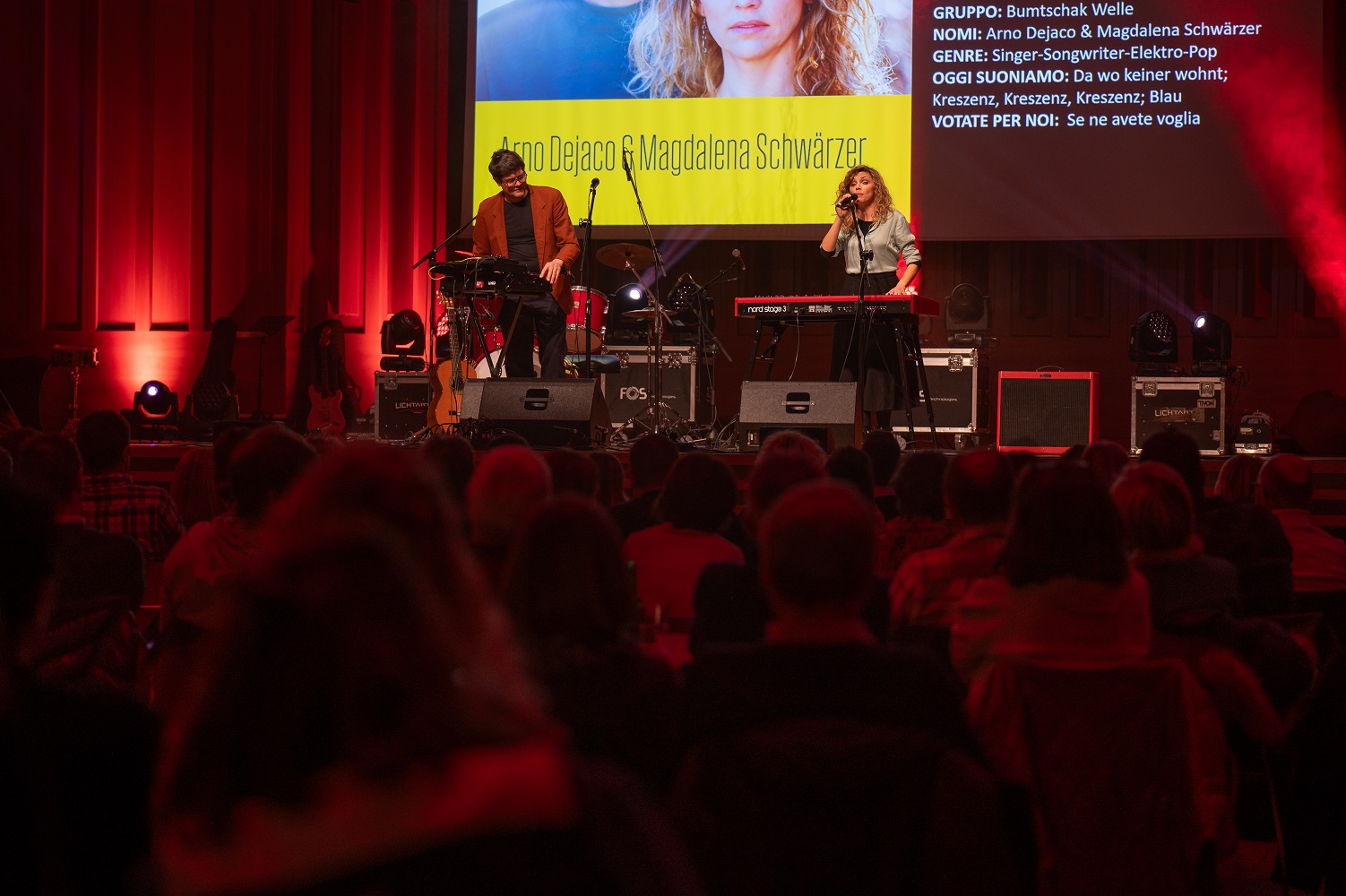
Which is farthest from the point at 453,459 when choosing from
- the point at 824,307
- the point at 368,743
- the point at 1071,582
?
the point at 824,307

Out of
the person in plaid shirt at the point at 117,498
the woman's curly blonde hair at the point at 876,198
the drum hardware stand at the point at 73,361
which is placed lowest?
the person in plaid shirt at the point at 117,498

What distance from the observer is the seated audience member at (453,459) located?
3.60 meters

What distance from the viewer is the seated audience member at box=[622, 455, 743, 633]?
2.77m

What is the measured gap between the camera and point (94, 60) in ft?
29.3

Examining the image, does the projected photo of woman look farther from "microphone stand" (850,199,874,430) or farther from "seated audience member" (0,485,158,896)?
"seated audience member" (0,485,158,896)

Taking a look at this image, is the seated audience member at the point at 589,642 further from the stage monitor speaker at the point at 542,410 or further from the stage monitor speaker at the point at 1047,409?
the stage monitor speaker at the point at 1047,409

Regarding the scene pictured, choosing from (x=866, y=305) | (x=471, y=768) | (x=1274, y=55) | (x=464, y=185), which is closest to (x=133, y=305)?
(x=464, y=185)

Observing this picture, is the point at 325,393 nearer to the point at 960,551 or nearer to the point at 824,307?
the point at 824,307

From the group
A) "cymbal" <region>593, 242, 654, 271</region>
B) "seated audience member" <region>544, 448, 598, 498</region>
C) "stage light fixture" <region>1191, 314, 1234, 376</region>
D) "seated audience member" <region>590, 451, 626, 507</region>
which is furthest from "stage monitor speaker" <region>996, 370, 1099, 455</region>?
"seated audience member" <region>544, 448, 598, 498</region>

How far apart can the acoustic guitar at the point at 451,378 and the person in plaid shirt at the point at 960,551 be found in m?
5.18

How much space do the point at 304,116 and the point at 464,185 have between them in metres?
1.25

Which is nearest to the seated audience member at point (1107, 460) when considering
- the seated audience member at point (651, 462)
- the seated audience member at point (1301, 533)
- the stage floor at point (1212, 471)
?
the seated audience member at point (1301, 533)

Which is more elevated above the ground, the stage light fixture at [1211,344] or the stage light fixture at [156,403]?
the stage light fixture at [1211,344]

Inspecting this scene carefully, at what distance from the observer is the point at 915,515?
3.22m
